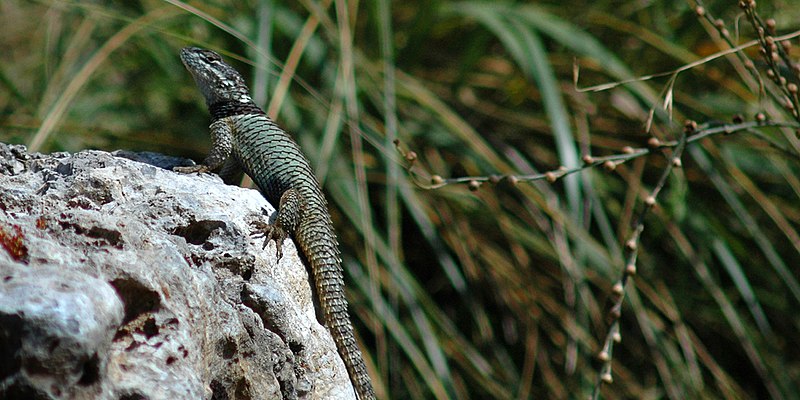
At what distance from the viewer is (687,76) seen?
429 centimetres

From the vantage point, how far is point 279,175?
2531 millimetres

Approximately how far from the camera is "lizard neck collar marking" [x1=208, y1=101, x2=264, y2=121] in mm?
2805

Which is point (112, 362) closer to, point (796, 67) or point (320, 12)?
point (796, 67)

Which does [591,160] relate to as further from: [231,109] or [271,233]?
[231,109]

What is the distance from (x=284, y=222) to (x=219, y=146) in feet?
1.74

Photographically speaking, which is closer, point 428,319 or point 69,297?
point 69,297

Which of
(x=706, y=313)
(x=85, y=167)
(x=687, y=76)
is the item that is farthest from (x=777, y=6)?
(x=85, y=167)

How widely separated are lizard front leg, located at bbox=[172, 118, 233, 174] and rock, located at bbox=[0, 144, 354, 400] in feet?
0.76

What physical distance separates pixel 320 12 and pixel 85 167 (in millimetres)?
1942

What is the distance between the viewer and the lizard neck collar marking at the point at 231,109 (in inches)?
110

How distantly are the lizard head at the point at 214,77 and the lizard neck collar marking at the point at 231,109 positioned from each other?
0.05ft

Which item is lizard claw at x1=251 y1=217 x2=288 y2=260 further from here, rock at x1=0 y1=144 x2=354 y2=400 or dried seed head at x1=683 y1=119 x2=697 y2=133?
dried seed head at x1=683 y1=119 x2=697 y2=133

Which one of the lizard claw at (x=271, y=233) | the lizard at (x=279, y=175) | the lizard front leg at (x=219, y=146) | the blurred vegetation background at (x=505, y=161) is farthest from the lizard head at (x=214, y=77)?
the lizard claw at (x=271, y=233)

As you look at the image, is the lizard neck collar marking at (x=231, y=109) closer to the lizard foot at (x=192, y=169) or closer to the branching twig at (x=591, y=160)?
the lizard foot at (x=192, y=169)
